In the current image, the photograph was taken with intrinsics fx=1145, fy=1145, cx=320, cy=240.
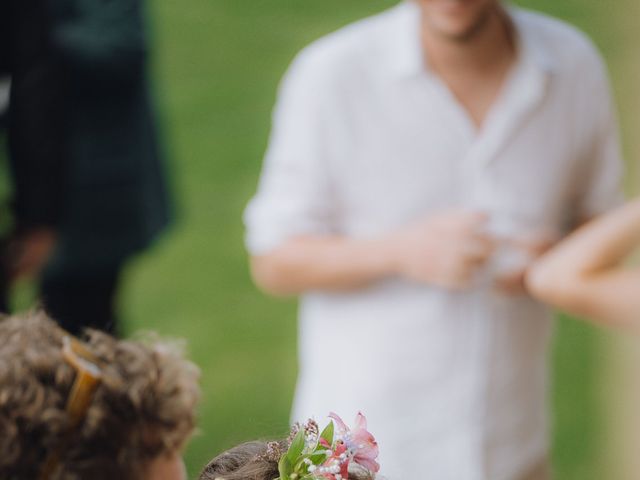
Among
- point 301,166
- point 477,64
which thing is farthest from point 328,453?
point 477,64

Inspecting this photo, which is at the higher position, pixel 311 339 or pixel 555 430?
pixel 311 339

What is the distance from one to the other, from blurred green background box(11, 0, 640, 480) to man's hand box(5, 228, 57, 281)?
0.51 m

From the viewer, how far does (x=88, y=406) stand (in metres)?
1.11

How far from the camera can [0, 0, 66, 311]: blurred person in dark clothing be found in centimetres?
222

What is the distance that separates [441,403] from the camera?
182 centimetres

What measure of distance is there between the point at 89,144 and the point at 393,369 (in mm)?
1043

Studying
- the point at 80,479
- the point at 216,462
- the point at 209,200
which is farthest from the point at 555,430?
the point at 80,479

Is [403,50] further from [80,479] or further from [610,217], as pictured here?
[80,479]

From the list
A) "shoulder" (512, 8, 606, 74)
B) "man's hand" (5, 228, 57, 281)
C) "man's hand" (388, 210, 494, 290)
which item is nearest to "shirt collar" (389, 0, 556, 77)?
"shoulder" (512, 8, 606, 74)

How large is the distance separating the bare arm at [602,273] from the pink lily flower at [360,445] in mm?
517

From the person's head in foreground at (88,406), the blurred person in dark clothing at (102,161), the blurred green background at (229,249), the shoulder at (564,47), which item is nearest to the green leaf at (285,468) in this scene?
the person's head in foreground at (88,406)

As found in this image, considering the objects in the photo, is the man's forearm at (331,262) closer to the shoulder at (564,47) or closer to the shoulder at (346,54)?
the shoulder at (346,54)

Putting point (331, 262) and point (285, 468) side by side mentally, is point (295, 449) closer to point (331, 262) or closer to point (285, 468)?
point (285, 468)

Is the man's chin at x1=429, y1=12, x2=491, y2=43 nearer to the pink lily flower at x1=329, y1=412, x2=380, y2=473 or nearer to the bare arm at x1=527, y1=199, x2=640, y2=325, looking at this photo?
the bare arm at x1=527, y1=199, x2=640, y2=325
